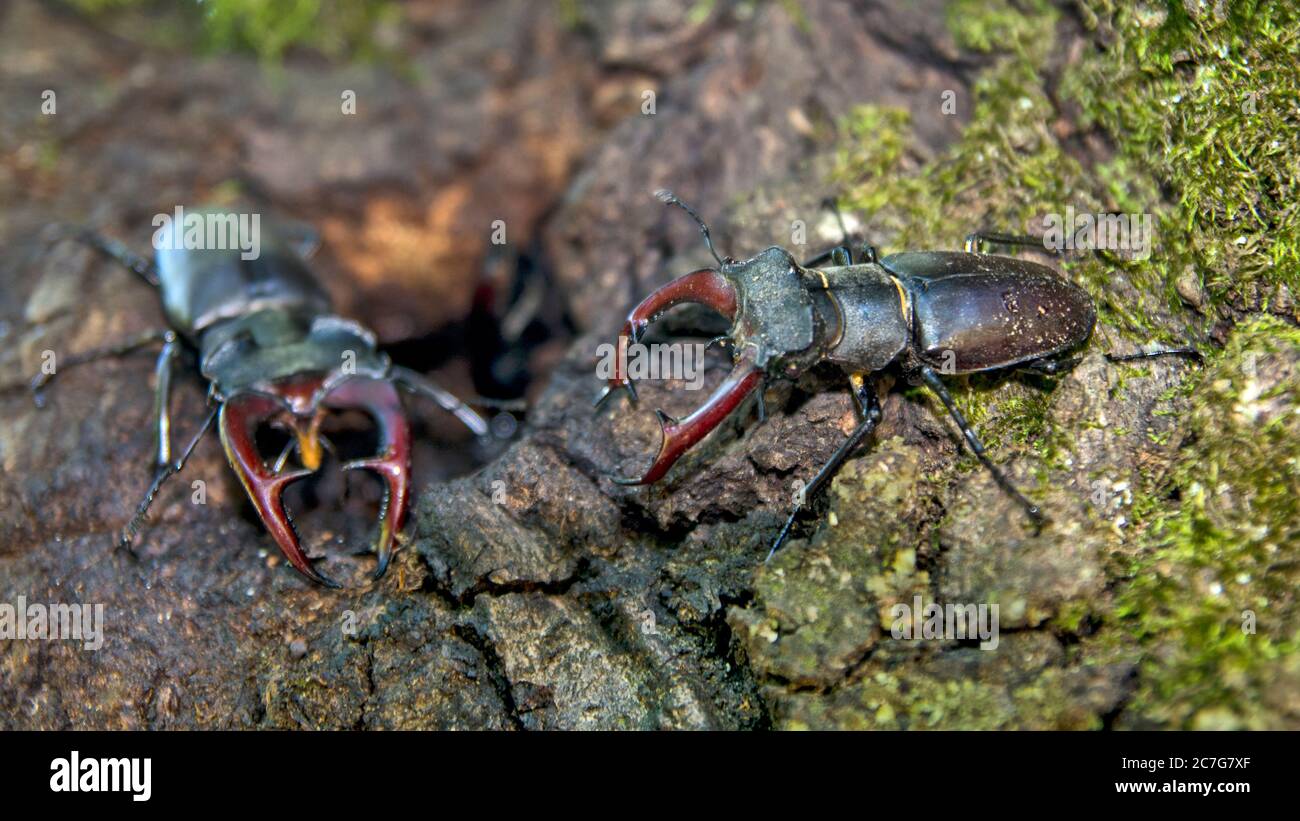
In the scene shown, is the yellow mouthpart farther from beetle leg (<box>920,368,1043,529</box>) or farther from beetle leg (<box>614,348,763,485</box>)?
beetle leg (<box>920,368,1043,529</box>)

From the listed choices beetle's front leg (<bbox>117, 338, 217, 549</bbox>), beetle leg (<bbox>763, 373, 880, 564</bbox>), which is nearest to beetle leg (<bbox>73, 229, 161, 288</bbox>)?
beetle's front leg (<bbox>117, 338, 217, 549</bbox>)

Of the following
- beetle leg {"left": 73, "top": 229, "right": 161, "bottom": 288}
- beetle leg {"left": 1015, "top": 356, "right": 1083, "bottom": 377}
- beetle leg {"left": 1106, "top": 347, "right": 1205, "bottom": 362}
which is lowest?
beetle leg {"left": 1015, "top": 356, "right": 1083, "bottom": 377}

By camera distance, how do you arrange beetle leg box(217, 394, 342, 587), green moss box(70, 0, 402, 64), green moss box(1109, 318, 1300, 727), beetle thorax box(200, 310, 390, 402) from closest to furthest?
green moss box(1109, 318, 1300, 727) → beetle leg box(217, 394, 342, 587) → beetle thorax box(200, 310, 390, 402) → green moss box(70, 0, 402, 64)

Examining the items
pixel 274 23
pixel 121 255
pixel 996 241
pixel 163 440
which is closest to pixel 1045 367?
pixel 996 241

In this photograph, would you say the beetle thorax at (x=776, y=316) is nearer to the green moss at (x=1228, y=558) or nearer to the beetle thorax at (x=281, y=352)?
the green moss at (x=1228, y=558)

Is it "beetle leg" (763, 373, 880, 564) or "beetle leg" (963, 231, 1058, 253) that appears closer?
"beetle leg" (763, 373, 880, 564)

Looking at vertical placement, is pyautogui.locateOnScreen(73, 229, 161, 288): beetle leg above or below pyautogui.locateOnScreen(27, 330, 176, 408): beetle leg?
above
